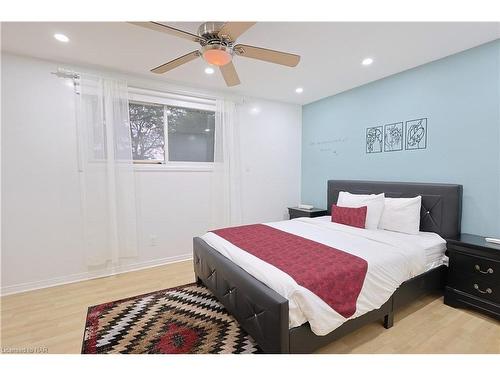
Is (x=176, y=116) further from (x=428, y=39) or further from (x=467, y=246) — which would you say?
(x=467, y=246)

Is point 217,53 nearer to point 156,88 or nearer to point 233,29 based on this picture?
point 233,29

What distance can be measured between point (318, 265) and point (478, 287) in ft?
5.12

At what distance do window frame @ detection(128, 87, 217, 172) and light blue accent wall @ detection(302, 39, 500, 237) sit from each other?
2127mm

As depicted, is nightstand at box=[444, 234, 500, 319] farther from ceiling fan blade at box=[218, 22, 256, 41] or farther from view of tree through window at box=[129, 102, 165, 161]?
view of tree through window at box=[129, 102, 165, 161]

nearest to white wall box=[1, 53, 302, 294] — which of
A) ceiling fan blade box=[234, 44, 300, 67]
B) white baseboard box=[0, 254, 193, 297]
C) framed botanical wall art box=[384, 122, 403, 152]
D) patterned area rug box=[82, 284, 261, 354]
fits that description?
white baseboard box=[0, 254, 193, 297]

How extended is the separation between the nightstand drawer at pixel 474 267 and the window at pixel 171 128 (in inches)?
124

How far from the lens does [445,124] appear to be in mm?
2605

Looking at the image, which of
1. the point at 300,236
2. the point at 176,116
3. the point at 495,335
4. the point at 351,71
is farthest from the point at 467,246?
the point at 176,116

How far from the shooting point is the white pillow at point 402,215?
8.48 ft

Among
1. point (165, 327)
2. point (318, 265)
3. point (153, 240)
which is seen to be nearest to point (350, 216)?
point (318, 265)

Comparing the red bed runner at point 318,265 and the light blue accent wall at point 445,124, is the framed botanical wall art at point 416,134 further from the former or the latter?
the red bed runner at point 318,265

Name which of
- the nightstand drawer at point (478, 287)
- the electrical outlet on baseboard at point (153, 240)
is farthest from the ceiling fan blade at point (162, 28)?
the nightstand drawer at point (478, 287)
